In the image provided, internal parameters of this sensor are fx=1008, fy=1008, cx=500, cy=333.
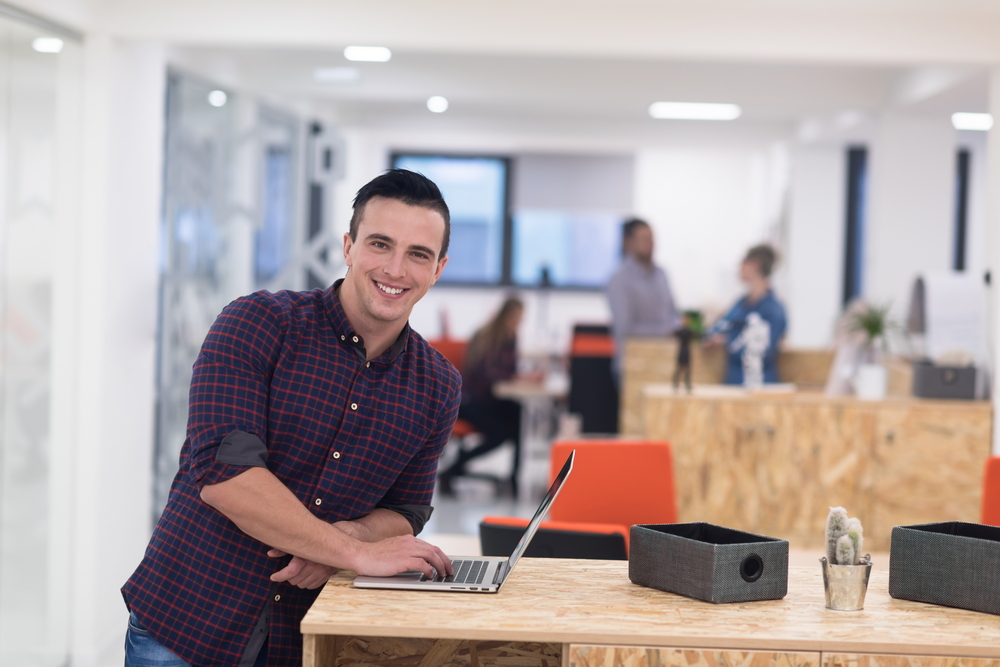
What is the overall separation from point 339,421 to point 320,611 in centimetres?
38

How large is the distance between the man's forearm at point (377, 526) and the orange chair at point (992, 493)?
2.15m

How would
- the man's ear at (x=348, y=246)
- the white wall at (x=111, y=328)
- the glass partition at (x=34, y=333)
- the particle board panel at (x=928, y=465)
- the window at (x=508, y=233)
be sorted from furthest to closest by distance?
the window at (x=508, y=233) → the particle board panel at (x=928, y=465) → the white wall at (x=111, y=328) → the glass partition at (x=34, y=333) → the man's ear at (x=348, y=246)

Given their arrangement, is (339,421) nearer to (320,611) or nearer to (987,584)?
(320,611)

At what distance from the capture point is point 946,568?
193 centimetres

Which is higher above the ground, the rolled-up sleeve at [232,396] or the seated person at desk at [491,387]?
the rolled-up sleeve at [232,396]

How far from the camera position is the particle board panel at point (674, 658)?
1691mm

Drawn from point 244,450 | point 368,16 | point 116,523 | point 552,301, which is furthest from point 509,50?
point 552,301

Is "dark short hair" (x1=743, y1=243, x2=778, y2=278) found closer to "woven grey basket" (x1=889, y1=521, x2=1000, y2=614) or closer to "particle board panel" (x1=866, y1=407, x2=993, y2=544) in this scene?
"particle board panel" (x1=866, y1=407, x2=993, y2=544)

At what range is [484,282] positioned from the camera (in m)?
12.4

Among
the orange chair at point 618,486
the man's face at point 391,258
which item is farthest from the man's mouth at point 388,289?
the orange chair at point 618,486

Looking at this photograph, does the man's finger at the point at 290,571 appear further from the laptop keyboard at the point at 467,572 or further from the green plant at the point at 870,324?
the green plant at the point at 870,324

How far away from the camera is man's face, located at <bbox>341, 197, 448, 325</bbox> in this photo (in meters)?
1.97

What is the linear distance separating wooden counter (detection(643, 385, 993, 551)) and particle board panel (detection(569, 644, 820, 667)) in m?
3.24

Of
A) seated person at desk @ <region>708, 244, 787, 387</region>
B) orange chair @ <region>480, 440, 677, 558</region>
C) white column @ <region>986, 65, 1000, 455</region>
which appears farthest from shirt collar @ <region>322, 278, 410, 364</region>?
seated person at desk @ <region>708, 244, 787, 387</region>
